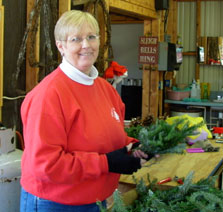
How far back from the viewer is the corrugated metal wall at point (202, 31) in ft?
29.6

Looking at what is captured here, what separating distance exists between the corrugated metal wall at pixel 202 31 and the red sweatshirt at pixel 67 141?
757cm

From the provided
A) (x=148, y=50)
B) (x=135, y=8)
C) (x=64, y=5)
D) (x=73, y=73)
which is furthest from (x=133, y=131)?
(x=148, y=50)

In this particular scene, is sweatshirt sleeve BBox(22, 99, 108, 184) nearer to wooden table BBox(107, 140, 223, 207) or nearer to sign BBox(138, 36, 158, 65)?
wooden table BBox(107, 140, 223, 207)

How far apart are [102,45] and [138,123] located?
1423 millimetres

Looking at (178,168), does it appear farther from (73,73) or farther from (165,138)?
(73,73)

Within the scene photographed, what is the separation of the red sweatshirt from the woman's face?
0.08 metres

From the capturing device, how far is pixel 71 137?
1.72 meters

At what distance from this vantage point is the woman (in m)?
1.62

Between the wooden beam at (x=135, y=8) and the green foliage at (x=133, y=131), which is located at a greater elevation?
the wooden beam at (x=135, y=8)

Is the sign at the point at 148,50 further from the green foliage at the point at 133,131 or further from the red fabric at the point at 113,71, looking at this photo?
the green foliage at the point at 133,131

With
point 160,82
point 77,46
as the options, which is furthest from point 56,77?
point 160,82

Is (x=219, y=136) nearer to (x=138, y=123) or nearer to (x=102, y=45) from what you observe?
(x=138, y=123)


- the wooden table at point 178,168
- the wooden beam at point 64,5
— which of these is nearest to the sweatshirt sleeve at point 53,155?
the wooden table at point 178,168

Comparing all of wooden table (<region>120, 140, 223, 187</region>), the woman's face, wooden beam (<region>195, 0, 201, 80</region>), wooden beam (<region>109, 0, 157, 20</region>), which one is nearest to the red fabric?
wooden beam (<region>109, 0, 157, 20</region>)
